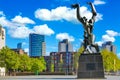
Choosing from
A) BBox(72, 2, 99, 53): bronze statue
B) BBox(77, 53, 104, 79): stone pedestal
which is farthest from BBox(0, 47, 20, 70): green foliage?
BBox(77, 53, 104, 79): stone pedestal

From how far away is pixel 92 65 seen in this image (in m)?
48.2

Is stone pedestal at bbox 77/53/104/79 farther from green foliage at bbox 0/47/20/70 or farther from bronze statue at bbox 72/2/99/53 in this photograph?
green foliage at bbox 0/47/20/70

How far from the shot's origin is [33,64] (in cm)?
17400

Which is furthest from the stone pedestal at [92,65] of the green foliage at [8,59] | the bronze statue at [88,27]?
the green foliage at [8,59]

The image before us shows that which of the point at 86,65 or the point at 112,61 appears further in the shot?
the point at 112,61

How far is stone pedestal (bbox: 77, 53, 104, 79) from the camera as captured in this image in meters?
48.1

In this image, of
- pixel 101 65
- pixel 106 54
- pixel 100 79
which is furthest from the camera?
pixel 106 54

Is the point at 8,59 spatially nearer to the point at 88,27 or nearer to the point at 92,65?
the point at 88,27

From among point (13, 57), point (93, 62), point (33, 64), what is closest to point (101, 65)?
point (93, 62)

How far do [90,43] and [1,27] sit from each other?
111 meters

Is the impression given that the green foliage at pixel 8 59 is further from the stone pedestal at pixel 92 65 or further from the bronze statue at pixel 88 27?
the stone pedestal at pixel 92 65

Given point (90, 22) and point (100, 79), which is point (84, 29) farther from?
point (100, 79)

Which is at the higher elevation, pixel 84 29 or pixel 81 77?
pixel 84 29

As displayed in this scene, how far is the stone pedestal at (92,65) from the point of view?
158ft
